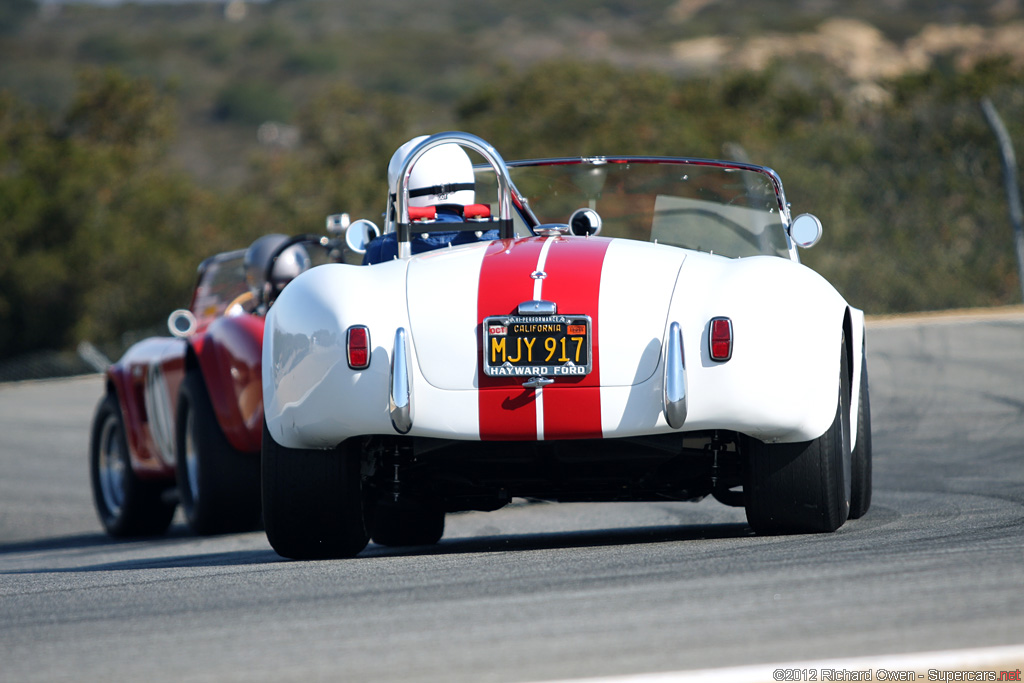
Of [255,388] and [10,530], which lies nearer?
[255,388]

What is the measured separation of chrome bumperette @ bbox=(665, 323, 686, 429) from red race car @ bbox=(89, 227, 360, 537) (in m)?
2.37

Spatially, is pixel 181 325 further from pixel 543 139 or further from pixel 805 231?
pixel 543 139

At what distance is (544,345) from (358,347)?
589 mm

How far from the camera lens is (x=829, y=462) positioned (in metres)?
4.82

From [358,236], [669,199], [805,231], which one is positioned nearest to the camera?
[358,236]

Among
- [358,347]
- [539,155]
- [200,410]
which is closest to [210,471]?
[200,410]

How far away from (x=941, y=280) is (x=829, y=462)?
12.7m

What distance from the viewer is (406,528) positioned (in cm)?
672

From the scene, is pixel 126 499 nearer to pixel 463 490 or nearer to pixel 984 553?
pixel 463 490

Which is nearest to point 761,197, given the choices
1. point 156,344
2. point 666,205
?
point 666,205

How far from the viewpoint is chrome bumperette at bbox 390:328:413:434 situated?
15.0ft

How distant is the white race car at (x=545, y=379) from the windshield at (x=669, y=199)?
81cm

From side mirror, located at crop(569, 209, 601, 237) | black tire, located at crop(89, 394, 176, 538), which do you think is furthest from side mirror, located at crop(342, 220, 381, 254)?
black tire, located at crop(89, 394, 176, 538)

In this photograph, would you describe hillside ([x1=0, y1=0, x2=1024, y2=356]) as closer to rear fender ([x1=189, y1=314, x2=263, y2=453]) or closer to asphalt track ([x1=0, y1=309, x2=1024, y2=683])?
rear fender ([x1=189, y1=314, x2=263, y2=453])
